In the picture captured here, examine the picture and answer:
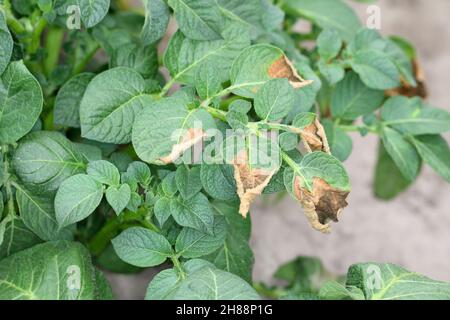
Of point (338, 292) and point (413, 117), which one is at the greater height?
point (413, 117)

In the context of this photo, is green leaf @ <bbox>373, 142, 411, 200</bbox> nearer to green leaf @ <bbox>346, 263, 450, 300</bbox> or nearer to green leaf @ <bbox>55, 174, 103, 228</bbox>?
green leaf @ <bbox>346, 263, 450, 300</bbox>

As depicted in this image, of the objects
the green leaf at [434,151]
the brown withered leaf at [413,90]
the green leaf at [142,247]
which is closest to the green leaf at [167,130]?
the green leaf at [142,247]

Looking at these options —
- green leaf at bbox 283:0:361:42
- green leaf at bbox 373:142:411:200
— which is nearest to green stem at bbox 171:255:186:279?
green leaf at bbox 283:0:361:42

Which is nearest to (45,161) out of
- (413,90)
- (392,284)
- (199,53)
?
(199,53)

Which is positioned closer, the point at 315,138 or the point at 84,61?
the point at 315,138

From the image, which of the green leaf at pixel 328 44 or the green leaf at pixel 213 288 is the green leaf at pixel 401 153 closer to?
the green leaf at pixel 328 44

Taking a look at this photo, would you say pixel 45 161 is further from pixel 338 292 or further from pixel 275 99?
pixel 338 292

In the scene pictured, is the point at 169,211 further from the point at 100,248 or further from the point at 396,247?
the point at 396,247
